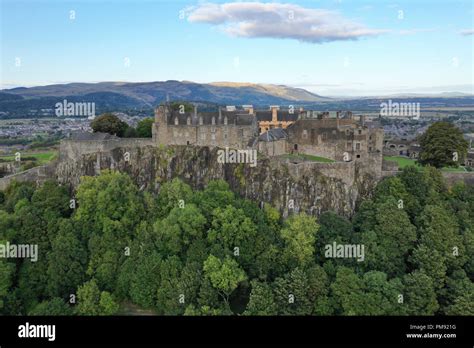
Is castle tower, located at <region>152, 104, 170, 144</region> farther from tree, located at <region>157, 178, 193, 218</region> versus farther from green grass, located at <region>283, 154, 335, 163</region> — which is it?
green grass, located at <region>283, 154, 335, 163</region>

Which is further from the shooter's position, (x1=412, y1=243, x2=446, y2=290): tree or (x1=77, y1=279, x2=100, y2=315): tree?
(x1=412, y1=243, x2=446, y2=290): tree

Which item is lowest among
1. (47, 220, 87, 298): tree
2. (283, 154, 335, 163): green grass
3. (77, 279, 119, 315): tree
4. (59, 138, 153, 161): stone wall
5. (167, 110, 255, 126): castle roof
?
(77, 279, 119, 315): tree

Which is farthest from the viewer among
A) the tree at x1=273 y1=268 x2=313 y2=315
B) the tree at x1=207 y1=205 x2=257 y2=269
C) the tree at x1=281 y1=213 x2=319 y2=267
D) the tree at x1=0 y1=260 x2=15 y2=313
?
the tree at x1=207 y1=205 x2=257 y2=269

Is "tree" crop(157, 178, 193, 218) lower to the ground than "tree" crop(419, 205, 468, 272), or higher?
higher

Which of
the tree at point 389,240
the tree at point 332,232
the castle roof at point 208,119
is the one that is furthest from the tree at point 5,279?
the tree at point 389,240

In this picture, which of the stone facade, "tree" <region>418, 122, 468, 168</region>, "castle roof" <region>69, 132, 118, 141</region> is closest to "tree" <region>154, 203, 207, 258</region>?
the stone facade

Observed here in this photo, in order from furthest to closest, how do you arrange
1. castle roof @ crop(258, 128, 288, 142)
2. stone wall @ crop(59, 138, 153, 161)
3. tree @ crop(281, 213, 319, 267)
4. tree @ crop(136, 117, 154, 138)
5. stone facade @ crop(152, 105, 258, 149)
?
tree @ crop(136, 117, 154, 138)
stone wall @ crop(59, 138, 153, 161)
stone facade @ crop(152, 105, 258, 149)
castle roof @ crop(258, 128, 288, 142)
tree @ crop(281, 213, 319, 267)

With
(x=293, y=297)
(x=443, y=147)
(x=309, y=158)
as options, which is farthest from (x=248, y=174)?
(x=443, y=147)

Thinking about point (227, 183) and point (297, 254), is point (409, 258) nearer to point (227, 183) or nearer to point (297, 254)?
point (297, 254)
